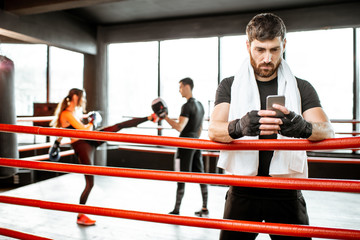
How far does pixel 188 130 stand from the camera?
312cm

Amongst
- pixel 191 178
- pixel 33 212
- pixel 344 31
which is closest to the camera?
pixel 191 178

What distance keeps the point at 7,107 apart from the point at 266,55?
7.02ft

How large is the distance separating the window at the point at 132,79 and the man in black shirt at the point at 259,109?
4894 millimetres

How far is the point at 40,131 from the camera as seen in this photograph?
125cm

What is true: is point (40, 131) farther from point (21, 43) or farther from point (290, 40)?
point (21, 43)

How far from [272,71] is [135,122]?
86.6 inches

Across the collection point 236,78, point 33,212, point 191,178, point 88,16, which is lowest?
point 33,212

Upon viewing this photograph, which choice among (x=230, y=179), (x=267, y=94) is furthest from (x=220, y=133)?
(x=267, y=94)

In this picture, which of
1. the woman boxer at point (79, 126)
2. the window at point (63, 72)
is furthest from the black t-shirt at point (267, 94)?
the window at point (63, 72)

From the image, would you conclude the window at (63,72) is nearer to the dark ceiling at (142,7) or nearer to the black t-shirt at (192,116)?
the dark ceiling at (142,7)

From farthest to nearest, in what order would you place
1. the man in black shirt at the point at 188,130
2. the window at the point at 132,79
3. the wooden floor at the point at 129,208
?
the window at the point at 132,79 < the man in black shirt at the point at 188,130 < the wooden floor at the point at 129,208

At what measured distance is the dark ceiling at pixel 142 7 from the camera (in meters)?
4.05

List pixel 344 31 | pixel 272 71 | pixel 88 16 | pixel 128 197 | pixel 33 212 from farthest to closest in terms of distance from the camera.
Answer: pixel 88 16, pixel 344 31, pixel 128 197, pixel 33 212, pixel 272 71

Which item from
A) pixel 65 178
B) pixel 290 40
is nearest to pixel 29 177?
pixel 65 178
